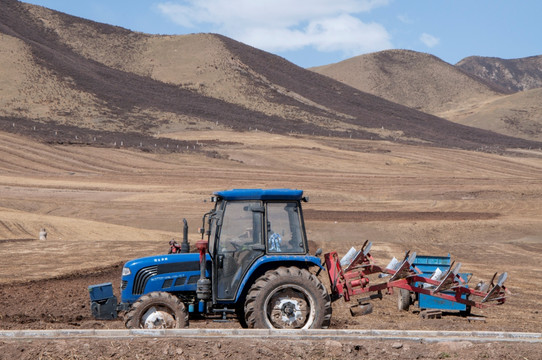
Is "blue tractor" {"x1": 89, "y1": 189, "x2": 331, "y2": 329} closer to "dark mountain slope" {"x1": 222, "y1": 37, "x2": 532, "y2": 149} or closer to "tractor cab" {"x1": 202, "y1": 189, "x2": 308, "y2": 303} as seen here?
"tractor cab" {"x1": 202, "y1": 189, "x2": 308, "y2": 303}

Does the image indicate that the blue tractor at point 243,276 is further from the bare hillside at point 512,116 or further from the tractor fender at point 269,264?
the bare hillside at point 512,116

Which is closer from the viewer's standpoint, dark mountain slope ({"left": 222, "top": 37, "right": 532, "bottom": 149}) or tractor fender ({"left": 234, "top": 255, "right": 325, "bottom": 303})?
tractor fender ({"left": 234, "top": 255, "right": 325, "bottom": 303})

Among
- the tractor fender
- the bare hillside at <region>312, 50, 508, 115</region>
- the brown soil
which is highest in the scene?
the bare hillside at <region>312, 50, 508, 115</region>

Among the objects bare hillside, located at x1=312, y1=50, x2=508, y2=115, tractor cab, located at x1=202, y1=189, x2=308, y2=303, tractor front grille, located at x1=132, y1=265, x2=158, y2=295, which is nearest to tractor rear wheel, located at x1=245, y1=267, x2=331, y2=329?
tractor cab, located at x1=202, y1=189, x2=308, y2=303

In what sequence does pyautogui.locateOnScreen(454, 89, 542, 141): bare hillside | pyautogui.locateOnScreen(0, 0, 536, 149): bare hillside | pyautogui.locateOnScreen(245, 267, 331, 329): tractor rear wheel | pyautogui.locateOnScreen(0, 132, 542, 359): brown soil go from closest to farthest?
pyautogui.locateOnScreen(0, 132, 542, 359): brown soil
pyautogui.locateOnScreen(245, 267, 331, 329): tractor rear wheel
pyautogui.locateOnScreen(0, 0, 536, 149): bare hillside
pyautogui.locateOnScreen(454, 89, 542, 141): bare hillside

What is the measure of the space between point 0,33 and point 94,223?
8608cm

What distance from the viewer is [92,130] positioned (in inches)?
2928

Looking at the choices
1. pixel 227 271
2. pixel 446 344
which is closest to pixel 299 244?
pixel 227 271

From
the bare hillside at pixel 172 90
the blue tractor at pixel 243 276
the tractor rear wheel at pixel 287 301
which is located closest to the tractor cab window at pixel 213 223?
the blue tractor at pixel 243 276

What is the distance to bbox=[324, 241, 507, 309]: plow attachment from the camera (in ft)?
34.6

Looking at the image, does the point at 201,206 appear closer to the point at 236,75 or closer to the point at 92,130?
the point at 92,130

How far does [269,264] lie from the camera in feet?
31.0

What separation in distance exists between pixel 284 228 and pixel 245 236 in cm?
55

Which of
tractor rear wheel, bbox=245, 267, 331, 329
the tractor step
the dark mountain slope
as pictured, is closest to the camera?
tractor rear wheel, bbox=245, 267, 331, 329
